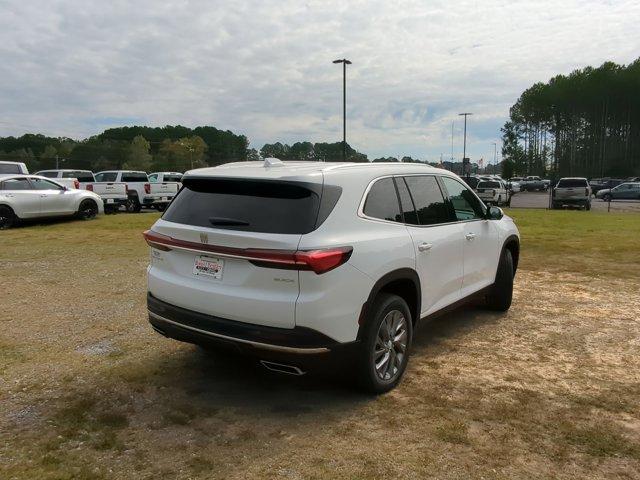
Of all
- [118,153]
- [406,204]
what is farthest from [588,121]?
[406,204]

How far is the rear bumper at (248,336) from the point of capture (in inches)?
130

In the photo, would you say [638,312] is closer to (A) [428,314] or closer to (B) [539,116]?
(A) [428,314]

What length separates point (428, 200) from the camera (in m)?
4.66

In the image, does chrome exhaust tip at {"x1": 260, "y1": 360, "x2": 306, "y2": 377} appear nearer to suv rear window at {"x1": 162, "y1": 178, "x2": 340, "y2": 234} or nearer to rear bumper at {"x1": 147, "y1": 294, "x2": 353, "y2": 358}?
rear bumper at {"x1": 147, "y1": 294, "x2": 353, "y2": 358}

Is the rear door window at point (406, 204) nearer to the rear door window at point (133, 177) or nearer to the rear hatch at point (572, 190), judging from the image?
the rear door window at point (133, 177)

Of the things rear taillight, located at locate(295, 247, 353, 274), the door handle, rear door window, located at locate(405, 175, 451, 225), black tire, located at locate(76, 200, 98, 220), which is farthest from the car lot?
rear taillight, located at locate(295, 247, 353, 274)

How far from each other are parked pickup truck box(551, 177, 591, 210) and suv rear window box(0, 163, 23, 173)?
994 inches

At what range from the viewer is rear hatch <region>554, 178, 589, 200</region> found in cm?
2741

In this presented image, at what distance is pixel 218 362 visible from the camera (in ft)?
15.1

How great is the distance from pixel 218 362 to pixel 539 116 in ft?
344

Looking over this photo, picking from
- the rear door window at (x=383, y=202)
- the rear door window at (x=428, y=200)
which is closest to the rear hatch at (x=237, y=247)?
the rear door window at (x=383, y=202)

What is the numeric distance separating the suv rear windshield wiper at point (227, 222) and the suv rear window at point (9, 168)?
58.4 feet

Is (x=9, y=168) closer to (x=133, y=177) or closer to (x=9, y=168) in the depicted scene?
(x=9, y=168)

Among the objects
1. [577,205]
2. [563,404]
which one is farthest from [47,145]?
[563,404]
